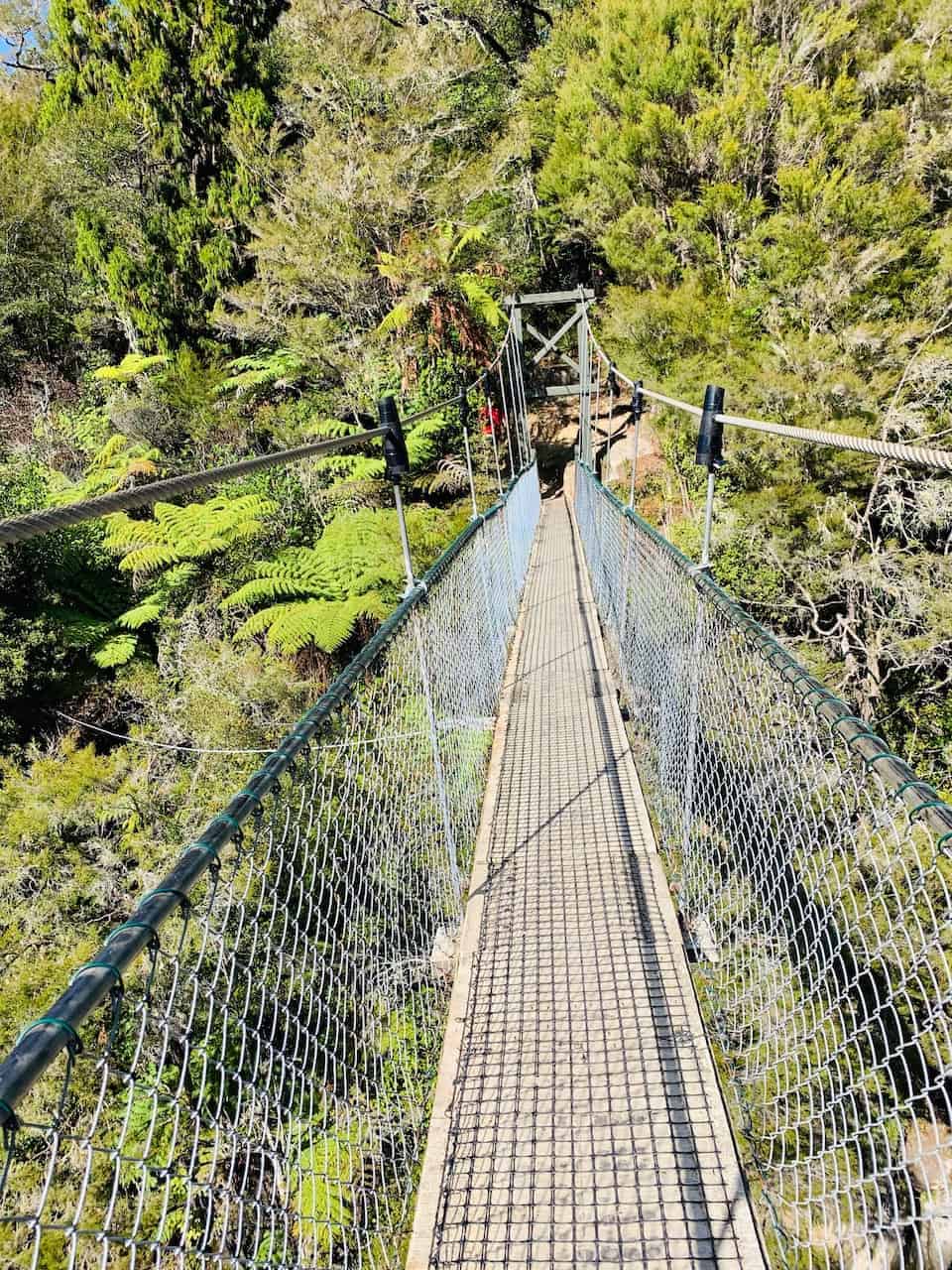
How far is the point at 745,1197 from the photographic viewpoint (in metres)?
1.17

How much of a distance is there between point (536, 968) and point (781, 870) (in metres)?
0.70

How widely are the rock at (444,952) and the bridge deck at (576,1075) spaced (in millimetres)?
39

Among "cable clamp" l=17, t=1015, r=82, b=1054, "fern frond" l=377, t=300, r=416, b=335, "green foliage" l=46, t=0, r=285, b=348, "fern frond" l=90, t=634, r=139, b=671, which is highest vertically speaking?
"green foliage" l=46, t=0, r=285, b=348

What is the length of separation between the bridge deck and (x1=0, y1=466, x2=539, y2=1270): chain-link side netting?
0.38ft

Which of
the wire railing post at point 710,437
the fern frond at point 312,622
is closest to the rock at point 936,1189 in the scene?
the wire railing post at point 710,437

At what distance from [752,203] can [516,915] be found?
8161 mm

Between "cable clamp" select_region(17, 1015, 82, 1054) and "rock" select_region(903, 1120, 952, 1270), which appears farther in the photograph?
"rock" select_region(903, 1120, 952, 1270)

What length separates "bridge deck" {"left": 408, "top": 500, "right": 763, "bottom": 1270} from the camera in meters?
1.17

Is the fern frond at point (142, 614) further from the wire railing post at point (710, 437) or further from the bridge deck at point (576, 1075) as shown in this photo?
the wire railing post at point (710, 437)

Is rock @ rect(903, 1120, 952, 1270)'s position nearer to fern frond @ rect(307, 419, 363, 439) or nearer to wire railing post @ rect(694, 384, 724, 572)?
wire railing post @ rect(694, 384, 724, 572)

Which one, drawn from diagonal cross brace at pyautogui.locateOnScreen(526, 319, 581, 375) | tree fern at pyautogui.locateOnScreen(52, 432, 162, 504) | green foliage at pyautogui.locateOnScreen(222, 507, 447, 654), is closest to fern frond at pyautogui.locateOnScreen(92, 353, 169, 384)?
tree fern at pyautogui.locateOnScreen(52, 432, 162, 504)

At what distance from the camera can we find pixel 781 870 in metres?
1.31

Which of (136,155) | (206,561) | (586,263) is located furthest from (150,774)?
(586,263)

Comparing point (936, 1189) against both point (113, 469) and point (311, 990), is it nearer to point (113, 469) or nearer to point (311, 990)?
point (311, 990)
